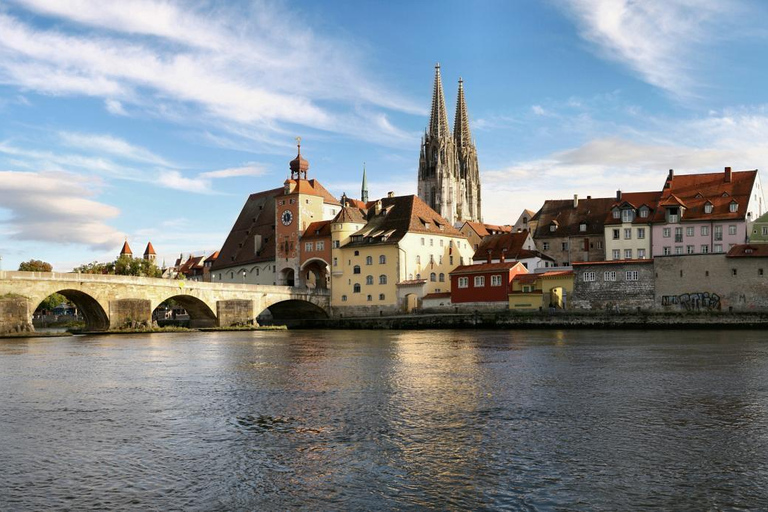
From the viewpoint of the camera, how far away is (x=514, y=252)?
88.8 meters

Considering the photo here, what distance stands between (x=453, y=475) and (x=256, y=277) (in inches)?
3803

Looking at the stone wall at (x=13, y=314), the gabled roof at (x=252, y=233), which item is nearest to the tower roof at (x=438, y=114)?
the gabled roof at (x=252, y=233)

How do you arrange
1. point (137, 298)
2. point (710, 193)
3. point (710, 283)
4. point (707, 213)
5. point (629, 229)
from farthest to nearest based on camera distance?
point (629, 229) → point (710, 193) → point (707, 213) → point (137, 298) → point (710, 283)

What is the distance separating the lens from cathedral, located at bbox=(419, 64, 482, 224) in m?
149

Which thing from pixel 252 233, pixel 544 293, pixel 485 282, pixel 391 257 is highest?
pixel 252 233

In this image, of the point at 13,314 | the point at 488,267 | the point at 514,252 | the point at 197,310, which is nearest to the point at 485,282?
the point at 488,267

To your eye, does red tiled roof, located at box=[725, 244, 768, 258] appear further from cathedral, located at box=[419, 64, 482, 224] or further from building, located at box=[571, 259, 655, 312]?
cathedral, located at box=[419, 64, 482, 224]

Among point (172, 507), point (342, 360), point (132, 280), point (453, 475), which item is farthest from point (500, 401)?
point (132, 280)

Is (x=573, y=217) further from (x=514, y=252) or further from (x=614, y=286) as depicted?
(x=614, y=286)

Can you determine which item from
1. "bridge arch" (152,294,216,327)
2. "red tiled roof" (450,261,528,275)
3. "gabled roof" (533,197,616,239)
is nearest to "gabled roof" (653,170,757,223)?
"gabled roof" (533,197,616,239)

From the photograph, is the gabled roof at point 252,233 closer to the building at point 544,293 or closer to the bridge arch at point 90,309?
the bridge arch at point 90,309

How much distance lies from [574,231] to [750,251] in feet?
85.0

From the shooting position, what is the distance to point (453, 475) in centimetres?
1327

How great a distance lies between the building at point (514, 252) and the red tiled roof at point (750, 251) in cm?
2320
